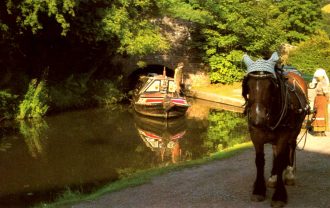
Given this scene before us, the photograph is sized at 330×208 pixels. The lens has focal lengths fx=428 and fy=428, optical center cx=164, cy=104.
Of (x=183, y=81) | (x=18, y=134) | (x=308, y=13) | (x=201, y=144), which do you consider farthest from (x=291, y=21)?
(x=18, y=134)

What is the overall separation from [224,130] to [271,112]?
14.7m

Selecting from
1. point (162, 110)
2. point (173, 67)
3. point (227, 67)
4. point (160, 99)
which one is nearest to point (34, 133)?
point (162, 110)

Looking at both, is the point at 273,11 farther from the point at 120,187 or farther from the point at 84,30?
the point at 120,187

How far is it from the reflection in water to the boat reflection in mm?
4760

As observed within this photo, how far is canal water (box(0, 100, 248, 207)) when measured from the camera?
13758 mm

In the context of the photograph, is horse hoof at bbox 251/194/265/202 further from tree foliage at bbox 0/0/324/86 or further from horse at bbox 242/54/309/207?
tree foliage at bbox 0/0/324/86

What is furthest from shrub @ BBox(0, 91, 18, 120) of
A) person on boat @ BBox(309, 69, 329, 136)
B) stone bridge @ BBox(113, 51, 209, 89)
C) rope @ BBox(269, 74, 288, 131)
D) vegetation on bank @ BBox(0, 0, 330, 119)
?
rope @ BBox(269, 74, 288, 131)

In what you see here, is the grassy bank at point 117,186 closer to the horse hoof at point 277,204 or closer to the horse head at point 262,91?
the horse hoof at point 277,204

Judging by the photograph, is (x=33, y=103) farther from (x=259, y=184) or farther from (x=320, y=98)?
(x=259, y=184)

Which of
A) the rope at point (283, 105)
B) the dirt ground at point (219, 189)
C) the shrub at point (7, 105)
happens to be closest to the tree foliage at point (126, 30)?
the shrub at point (7, 105)

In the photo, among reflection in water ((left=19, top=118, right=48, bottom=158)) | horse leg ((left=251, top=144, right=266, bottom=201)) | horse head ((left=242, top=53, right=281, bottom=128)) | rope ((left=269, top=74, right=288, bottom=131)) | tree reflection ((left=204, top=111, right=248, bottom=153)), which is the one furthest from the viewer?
tree reflection ((left=204, top=111, right=248, bottom=153))

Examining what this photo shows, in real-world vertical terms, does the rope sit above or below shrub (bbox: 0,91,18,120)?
above

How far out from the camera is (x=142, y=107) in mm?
26172

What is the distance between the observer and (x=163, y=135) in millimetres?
A: 21641
